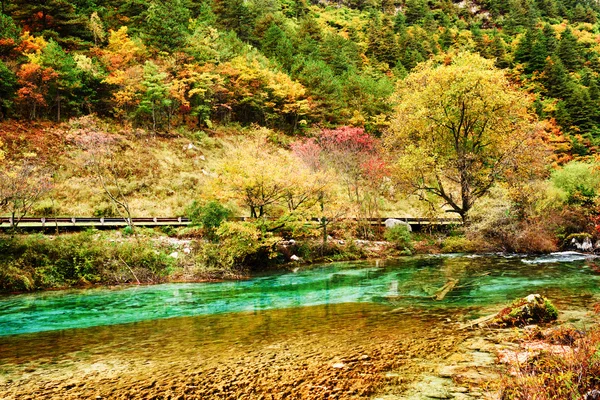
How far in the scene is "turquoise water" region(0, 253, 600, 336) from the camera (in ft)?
39.2

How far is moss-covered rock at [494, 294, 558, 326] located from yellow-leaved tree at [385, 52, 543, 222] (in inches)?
651

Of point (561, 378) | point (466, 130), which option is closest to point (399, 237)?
point (466, 130)

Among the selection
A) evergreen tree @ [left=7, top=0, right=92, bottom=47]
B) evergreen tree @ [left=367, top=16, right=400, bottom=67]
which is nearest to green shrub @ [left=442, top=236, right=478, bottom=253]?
evergreen tree @ [left=7, top=0, right=92, bottom=47]

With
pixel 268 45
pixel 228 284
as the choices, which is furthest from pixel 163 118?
pixel 228 284

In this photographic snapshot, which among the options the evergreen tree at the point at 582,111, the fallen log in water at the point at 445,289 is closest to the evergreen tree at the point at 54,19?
the fallen log in water at the point at 445,289

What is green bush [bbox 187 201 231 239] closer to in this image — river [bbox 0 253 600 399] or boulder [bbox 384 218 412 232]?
river [bbox 0 253 600 399]

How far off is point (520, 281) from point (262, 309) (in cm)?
1011

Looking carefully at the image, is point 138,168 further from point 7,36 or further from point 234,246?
point 234,246

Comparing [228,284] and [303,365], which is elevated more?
[303,365]

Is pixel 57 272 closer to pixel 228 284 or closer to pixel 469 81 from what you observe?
pixel 228 284

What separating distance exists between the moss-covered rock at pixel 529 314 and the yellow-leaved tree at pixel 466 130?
16.5 m

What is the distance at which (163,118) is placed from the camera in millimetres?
41562

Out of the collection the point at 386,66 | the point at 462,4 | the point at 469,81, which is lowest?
the point at 469,81

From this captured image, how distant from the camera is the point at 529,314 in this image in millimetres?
8578
